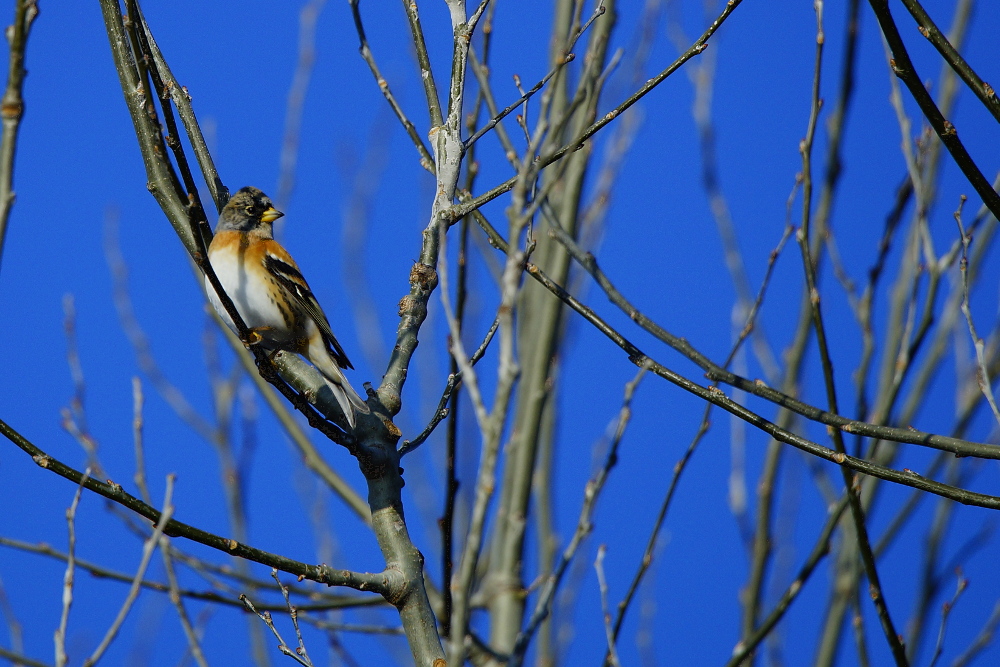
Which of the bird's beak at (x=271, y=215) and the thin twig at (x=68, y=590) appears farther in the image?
the bird's beak at (x=271, y=215)

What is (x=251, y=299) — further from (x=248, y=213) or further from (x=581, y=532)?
(x=581, y=532)

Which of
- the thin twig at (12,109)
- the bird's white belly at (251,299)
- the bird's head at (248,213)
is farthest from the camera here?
the bird's head at (248,213)

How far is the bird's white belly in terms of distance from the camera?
15.4 ft

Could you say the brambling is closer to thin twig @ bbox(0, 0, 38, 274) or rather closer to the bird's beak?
the bird's beak

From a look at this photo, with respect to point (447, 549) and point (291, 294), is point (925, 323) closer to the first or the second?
point (447, 549)

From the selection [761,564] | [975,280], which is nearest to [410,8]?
[761,564]

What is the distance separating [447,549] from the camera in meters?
3.09

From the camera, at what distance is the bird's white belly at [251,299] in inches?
185

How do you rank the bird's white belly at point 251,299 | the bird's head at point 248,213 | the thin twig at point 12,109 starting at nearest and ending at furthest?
the thin twig at point 12,109
the bird's white belly at point 251,299
the bird's head at point 248,213

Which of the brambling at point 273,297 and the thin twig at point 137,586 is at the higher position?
the brambling at point 273,297

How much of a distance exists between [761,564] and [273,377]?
290cm

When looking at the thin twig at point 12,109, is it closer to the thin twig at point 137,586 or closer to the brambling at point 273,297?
the thin twig at point 137,586

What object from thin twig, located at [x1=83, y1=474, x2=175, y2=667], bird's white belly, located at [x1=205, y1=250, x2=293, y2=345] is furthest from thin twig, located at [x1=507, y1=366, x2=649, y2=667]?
bird's white belly, located at [x1=205, y1=250, x2=293, y2=345]

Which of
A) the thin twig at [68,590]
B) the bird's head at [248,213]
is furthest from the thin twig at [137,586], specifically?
the bird's head at [248,213]
